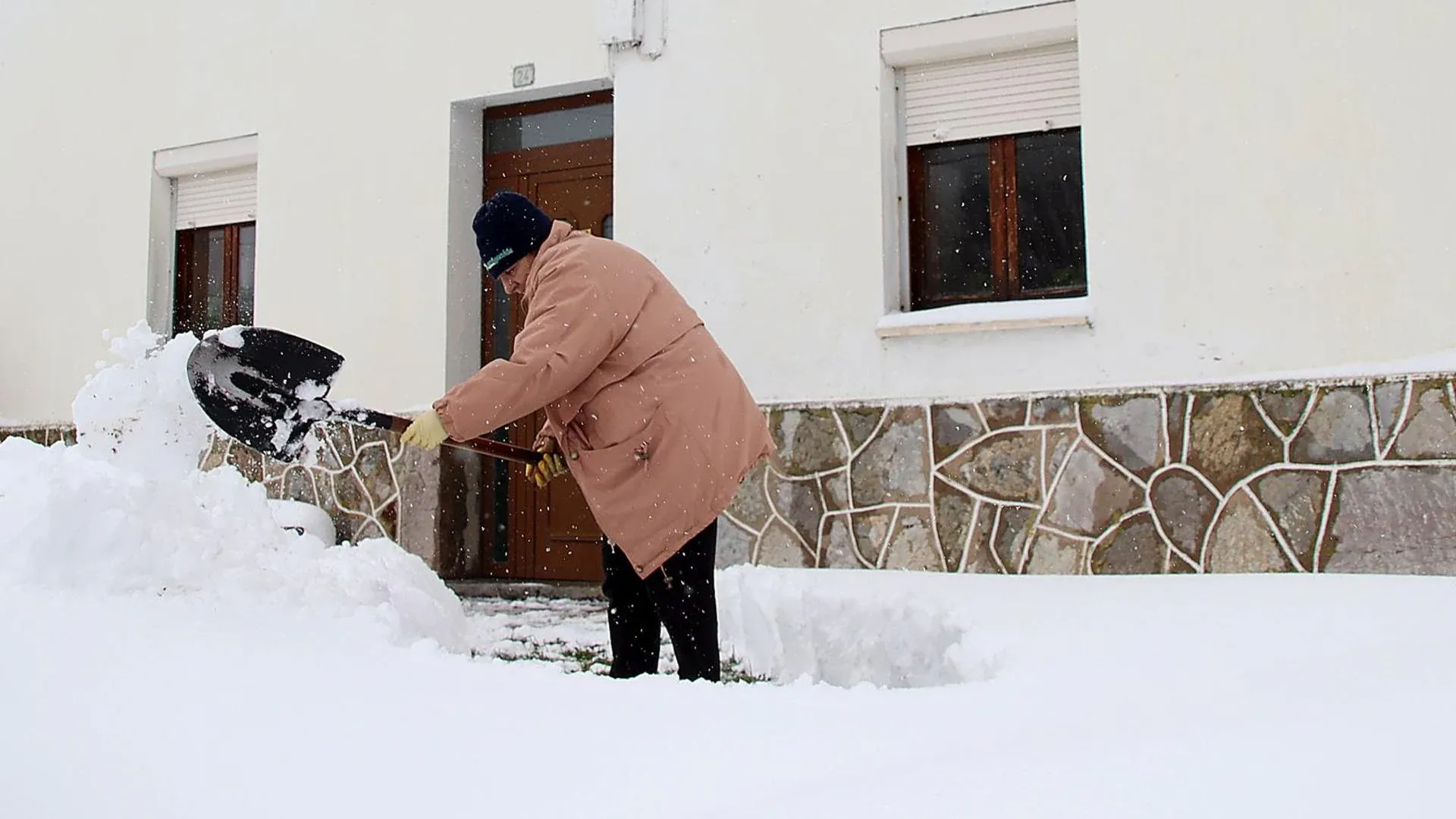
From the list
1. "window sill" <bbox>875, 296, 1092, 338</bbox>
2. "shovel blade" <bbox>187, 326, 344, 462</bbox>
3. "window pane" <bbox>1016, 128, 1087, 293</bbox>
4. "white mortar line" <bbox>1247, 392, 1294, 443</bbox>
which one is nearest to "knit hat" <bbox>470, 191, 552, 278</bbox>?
"shovel blade" <bbox>187, 326, 344, 462</bbox>

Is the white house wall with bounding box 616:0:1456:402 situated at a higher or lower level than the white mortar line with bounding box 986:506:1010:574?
higher

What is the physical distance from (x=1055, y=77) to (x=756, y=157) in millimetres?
1371

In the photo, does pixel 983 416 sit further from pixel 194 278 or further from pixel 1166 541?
pixel 194 278

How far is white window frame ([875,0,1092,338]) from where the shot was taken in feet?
16.2

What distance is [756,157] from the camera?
5.57 meters

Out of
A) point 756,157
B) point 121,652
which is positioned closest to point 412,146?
point 756,157

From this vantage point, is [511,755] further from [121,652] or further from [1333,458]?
[1333,458]

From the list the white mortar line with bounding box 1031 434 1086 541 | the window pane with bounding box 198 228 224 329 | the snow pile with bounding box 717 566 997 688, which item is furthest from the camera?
the window pane with bounding box 198 228 224 329

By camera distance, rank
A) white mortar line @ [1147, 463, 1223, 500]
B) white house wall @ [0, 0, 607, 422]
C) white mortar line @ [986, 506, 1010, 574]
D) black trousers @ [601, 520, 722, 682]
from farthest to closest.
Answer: white house wall @ [0, 0, 607, 422] < white mortar line @ [986, 506, 1010, 574] < white mortar line @ [1147, 463, 1223, 500] < black trousers @ [601, 520, 722, 682]

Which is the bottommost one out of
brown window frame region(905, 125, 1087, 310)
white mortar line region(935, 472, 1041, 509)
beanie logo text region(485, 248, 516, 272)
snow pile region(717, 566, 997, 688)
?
snow pile region(717, 566, 997, 688)

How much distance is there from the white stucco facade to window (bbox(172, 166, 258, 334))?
0.22 metres

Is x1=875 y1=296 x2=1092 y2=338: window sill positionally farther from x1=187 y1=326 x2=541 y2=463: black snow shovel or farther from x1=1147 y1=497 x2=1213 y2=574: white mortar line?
x1=187 y1=326 x2=541 y2=463: black snow shovel

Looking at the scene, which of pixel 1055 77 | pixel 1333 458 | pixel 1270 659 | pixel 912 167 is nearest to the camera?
pixel 1270 659

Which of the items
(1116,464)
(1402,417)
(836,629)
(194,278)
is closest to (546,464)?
(836,629)
